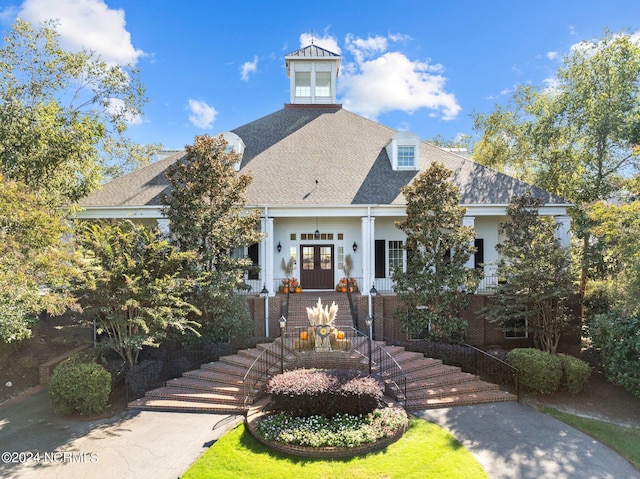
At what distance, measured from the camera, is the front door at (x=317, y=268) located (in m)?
17.5

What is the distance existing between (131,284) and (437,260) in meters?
9.93

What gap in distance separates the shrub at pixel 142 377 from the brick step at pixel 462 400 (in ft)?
24.2

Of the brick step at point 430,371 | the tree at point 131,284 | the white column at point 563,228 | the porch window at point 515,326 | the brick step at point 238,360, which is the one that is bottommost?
the brick step at point 430,371

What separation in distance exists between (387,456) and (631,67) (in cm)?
1877

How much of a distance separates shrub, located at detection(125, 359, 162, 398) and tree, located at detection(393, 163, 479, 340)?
848 centimetres

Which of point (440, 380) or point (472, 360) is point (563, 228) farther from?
point (440, 380)

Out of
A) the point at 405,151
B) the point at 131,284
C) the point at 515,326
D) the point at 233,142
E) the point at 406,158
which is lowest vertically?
the point at 515,326

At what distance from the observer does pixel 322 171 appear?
56.9 feet

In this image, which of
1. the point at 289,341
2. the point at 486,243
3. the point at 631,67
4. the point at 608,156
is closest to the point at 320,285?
the point at 289,341

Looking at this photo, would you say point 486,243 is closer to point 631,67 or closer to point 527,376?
point 527,376

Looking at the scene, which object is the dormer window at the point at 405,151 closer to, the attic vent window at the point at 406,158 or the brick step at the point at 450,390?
the attic vent window at the point at 406,158

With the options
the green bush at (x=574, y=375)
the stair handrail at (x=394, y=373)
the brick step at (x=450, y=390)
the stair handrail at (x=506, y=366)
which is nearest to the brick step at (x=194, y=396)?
the stair handrail at (x=394, y=373)

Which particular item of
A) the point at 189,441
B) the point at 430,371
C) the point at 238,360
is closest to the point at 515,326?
the point at 430,371

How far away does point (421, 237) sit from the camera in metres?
13.3
